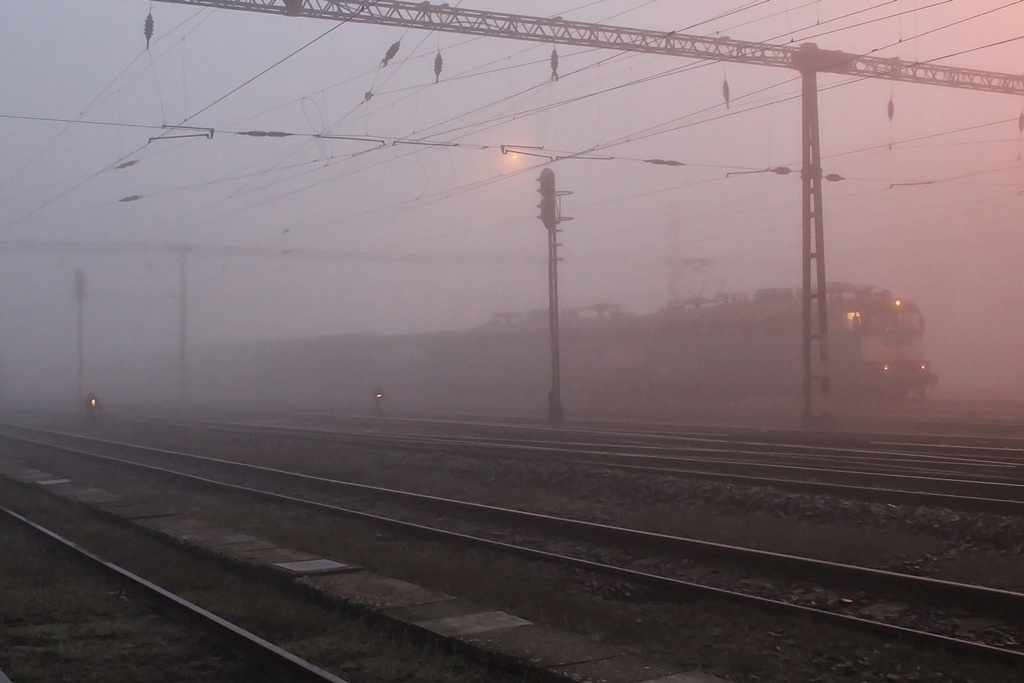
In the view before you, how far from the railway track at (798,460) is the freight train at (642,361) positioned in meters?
11.4

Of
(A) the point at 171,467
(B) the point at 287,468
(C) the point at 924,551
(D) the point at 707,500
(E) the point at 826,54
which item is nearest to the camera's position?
(C) the point at 924,551

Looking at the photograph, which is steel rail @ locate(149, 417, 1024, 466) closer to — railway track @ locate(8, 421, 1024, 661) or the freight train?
railway track @ locate(8, 421, 1024, 661)

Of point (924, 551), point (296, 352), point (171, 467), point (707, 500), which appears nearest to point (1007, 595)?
point (924, 551)

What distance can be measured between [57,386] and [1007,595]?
102759 millimetres

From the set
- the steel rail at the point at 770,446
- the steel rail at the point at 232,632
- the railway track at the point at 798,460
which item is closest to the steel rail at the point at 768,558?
the railway track at the point at 798,460

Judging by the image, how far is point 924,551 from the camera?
9.92 meters

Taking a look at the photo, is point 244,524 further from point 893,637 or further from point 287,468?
point 893,637

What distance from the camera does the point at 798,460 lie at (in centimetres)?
1705

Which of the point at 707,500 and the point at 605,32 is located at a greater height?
the point at 605,32

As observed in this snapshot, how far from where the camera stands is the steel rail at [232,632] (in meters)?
6.14

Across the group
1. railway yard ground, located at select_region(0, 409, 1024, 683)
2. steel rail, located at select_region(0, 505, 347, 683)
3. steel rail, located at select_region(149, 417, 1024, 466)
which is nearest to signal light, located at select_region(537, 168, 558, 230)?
steel rail, located at select_region(149, 417, 1024, 466)

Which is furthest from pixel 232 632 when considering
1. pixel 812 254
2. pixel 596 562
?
pixel 812 254

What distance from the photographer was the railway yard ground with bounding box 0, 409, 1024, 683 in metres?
6.68

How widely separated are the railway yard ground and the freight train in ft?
45.3
